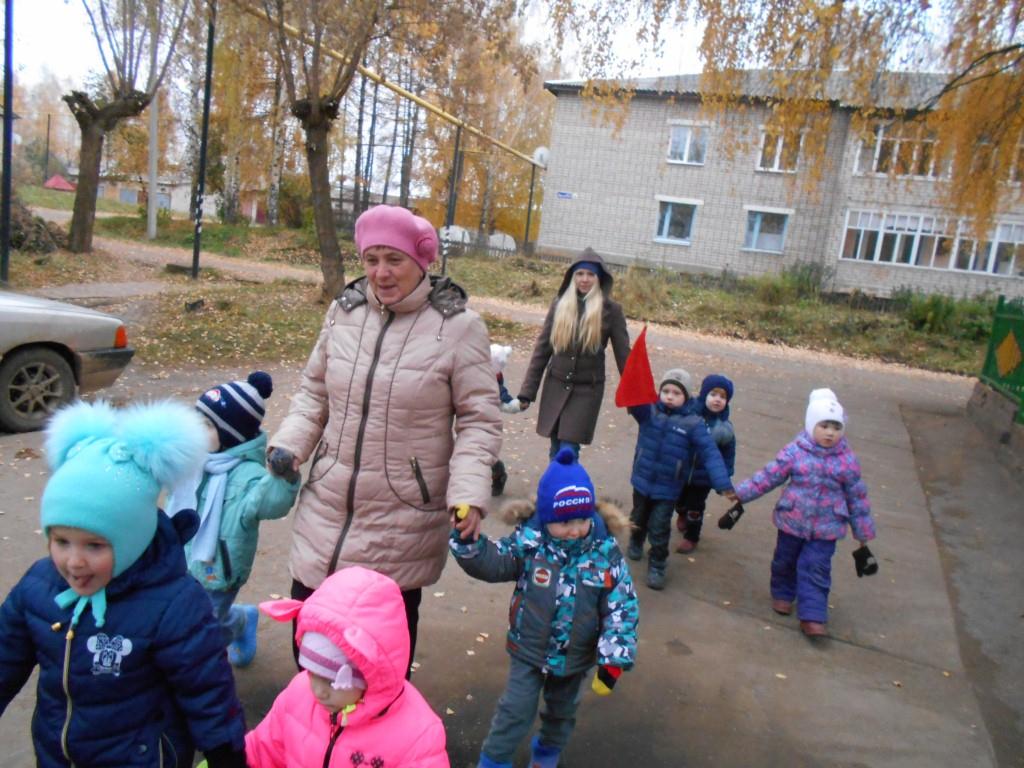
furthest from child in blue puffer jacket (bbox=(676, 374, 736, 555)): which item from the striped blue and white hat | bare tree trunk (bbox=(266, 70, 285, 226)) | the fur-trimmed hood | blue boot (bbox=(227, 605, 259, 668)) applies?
bare tree trunk (bbox=(266, 70, 285, 226))

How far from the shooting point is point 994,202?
1266cm

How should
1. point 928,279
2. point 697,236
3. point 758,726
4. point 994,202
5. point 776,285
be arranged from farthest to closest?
point 697,236 → point 928,279 → point 776,285 → point 994,202 → point 758,726

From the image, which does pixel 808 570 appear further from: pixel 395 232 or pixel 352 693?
pixel 352 693

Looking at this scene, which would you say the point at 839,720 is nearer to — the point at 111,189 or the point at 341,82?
the point at 341,82

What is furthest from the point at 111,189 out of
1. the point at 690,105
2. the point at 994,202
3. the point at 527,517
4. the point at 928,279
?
the point at 527,517

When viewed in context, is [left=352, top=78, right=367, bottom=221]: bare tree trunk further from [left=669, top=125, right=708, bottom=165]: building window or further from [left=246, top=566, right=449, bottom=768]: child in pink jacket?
[left=246, top=566, right=449, bottom=768]: child in pink jacket

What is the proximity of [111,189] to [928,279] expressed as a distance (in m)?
77.5

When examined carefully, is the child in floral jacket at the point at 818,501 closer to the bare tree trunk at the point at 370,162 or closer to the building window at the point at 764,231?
the building window at the point at 764,231

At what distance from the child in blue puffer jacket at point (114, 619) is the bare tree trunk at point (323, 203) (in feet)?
41.5

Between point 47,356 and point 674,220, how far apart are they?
92.9ft

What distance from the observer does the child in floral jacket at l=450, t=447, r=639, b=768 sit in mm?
2783

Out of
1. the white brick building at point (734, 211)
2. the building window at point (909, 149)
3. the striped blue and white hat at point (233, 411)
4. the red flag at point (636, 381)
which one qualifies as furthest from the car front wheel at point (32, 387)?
the white brick building at point (734, 211)

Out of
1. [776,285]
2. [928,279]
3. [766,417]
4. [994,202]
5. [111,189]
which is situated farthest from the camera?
[111,189]

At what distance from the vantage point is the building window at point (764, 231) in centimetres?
3105
